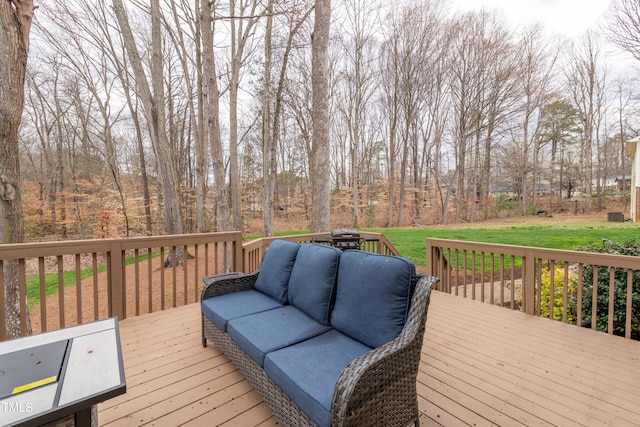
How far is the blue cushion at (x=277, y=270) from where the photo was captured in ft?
7.75

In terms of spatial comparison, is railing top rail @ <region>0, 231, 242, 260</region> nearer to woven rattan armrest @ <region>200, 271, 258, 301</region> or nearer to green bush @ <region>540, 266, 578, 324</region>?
woven rattan armrest @ <region>200, 271, 258, 301</region>

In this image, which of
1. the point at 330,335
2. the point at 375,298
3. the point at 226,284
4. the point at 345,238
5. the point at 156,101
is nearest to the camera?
the point at 375,298

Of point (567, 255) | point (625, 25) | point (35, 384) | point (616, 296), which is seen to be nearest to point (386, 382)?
point (35, 384)

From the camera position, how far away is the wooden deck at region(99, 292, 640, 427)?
63.2 inches

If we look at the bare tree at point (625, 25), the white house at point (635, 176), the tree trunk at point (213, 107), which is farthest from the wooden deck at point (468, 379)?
the white house at point (635, 176)

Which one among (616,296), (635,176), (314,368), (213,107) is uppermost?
(213,107)

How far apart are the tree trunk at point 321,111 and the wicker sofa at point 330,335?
2453mm

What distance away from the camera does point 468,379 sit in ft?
6.40

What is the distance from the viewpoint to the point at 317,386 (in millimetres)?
1268

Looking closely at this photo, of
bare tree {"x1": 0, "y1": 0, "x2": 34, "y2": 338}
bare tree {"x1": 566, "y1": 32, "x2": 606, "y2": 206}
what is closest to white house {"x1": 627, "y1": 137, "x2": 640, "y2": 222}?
bare tree {"x1": 566, "y1": 32, "x2": 606, "y2": 206}

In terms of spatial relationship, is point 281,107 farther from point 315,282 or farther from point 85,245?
point 315,282

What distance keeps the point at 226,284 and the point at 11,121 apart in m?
2.57

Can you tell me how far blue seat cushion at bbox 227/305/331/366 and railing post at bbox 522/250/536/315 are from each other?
2492 mm

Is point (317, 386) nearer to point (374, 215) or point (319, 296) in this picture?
point (319, 296)
